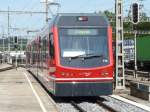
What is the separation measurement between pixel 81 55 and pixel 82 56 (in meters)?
0.05

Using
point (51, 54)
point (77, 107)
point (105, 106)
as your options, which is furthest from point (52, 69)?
point (105, 106)

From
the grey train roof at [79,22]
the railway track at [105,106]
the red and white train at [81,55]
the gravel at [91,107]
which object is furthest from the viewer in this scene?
the grey train roof at [79,22]

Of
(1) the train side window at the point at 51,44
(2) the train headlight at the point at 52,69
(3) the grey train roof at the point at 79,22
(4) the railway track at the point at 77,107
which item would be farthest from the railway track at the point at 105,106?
(3) the grey train roof at the point at 79,22

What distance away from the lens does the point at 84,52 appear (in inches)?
741

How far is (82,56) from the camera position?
18.7 meters

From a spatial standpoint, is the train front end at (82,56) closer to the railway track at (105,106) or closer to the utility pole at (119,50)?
the railway track at (105,106)

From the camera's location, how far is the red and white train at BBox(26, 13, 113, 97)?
18.6 m

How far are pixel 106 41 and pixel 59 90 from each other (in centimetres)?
248

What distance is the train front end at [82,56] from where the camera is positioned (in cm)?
1856

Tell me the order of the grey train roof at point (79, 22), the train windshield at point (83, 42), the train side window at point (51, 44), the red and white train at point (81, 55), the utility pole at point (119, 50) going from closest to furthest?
the red and white train at point (81, 55)
the train windshield at point (83, 42)
the train side window at point (51, 44)
the grey train roof at point (79, 22)
the utility pole at point (119, 50)

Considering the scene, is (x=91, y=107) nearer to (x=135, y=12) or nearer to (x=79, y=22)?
(x=79, y=22)

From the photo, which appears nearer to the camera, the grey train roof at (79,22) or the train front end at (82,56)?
the train front end at (82,56)

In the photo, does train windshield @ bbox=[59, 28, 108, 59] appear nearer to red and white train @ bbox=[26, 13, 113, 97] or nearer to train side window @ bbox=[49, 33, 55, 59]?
red and white train @ bbox=[26, 13, 113, 97]

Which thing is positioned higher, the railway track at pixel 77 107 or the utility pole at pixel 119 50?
the utility pole at pixel 119 50
